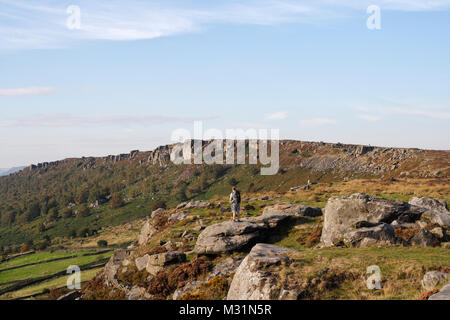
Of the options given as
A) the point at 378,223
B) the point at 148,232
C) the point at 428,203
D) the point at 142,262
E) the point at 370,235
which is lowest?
the point at 148,232

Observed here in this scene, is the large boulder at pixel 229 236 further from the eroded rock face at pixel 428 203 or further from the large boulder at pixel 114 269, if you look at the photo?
the eroded rock face at pixel 428 203

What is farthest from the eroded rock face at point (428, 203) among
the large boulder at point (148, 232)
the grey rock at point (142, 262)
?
the large boulder at point (148, 232)

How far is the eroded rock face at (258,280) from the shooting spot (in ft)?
56.1

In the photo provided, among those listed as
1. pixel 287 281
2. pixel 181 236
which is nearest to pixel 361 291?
pixel 287 281

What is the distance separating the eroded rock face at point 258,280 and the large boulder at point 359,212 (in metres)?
8.63

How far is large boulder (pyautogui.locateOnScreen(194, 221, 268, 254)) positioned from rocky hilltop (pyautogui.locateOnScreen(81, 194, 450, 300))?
0.27 ft

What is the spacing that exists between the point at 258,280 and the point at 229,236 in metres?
12.2

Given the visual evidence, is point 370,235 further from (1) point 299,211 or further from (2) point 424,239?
(1) point 299,211

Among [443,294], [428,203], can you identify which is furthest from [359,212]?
[443,294]

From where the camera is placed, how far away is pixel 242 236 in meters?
29.5

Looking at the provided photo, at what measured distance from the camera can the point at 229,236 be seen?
30.0 m

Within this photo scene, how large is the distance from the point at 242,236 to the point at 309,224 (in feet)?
24.2

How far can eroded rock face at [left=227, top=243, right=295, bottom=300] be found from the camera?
56.1 ft

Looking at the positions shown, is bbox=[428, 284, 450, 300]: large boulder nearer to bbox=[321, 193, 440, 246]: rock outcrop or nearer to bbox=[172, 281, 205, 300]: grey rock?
bbox=[321, 193, 440, 246]: rock outcrop
